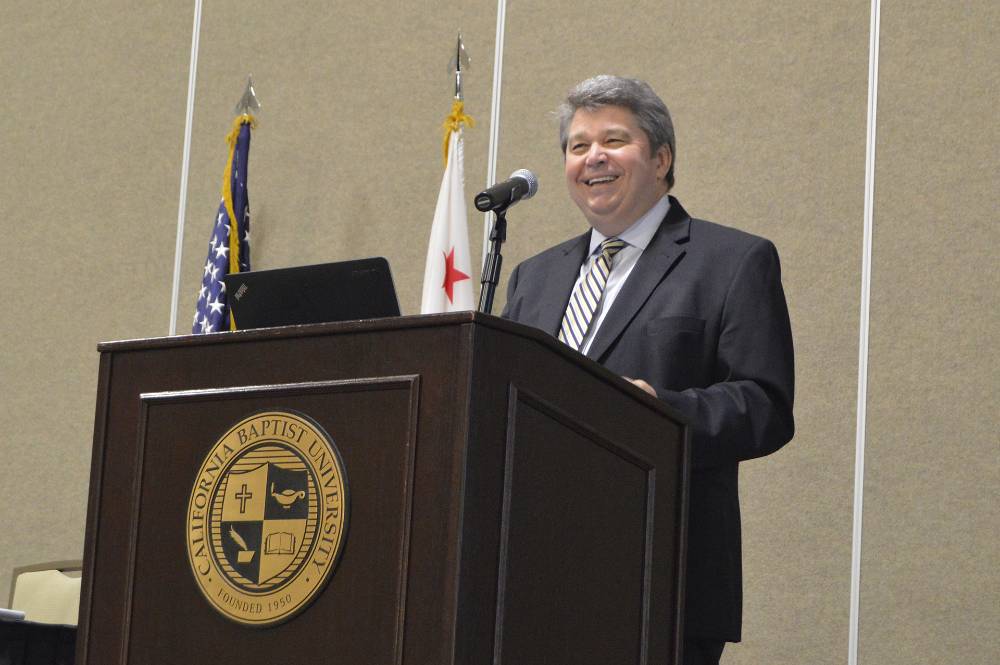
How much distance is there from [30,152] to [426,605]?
4.15 metres

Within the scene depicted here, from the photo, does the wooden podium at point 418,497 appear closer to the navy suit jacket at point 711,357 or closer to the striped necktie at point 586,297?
the navy suit jacket at point 711,357

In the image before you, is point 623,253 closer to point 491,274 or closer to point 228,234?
point 491,274

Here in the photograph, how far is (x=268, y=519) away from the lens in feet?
5.32

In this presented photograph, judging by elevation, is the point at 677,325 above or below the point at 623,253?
below

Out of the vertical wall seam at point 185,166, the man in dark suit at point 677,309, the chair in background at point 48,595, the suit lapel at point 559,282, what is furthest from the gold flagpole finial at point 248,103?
the suit lapel at point 559,282

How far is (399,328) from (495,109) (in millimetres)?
2771

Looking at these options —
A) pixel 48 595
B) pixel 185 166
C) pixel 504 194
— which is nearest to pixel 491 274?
pixel 504 194

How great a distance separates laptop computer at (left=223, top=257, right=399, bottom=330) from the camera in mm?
1893

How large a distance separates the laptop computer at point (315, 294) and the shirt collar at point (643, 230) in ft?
2.88

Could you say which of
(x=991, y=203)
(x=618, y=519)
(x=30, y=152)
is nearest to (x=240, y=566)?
(x=618, y=519)

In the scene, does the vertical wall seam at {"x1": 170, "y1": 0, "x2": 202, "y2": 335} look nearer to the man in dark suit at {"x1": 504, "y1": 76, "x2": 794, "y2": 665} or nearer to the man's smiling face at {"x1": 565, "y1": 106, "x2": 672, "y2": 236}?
the man in dark suit at {"x1": 504, "y1": 76, "x2": 794, "y2": 665}

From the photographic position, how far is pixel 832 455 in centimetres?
352

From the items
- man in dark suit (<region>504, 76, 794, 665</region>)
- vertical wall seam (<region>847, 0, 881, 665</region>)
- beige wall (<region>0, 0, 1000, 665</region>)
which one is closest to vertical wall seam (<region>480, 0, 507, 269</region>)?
beige wall (<region>0, 0, 1000, 665</region>)

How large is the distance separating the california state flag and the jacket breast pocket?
58.8 inches
